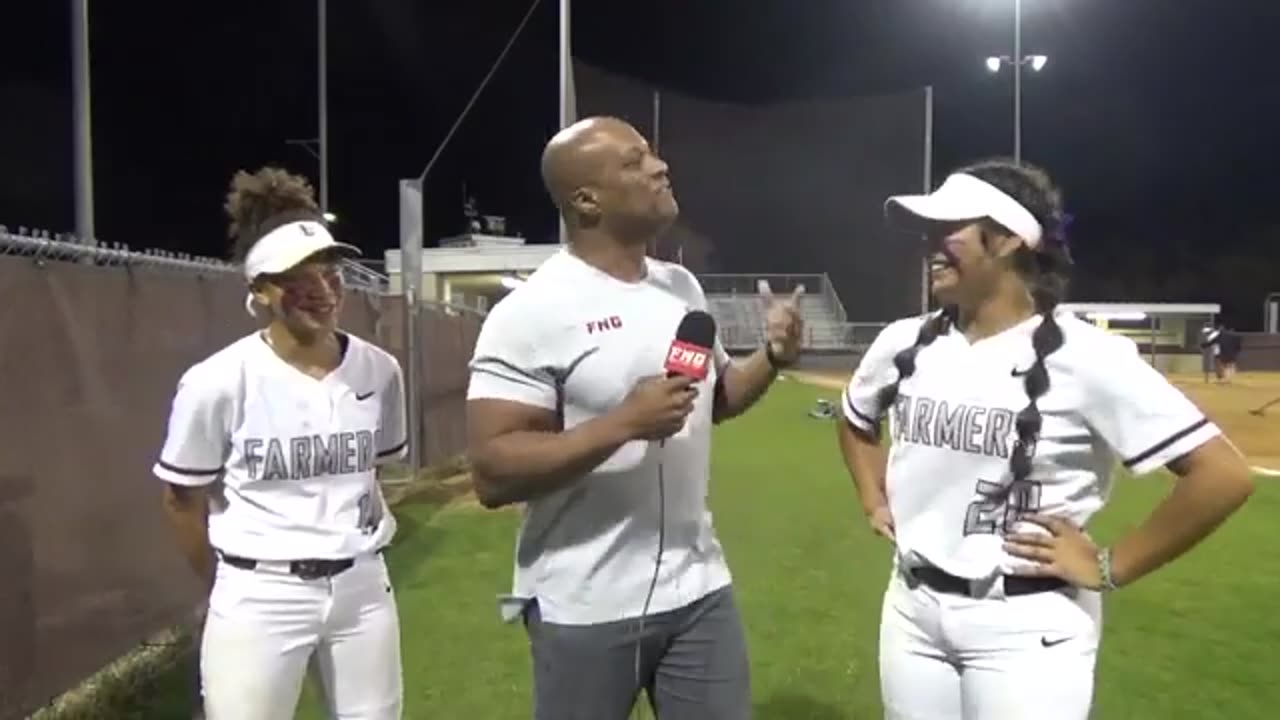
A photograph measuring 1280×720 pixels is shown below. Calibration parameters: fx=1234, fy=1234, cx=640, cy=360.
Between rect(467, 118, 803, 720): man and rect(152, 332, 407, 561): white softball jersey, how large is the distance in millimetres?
786

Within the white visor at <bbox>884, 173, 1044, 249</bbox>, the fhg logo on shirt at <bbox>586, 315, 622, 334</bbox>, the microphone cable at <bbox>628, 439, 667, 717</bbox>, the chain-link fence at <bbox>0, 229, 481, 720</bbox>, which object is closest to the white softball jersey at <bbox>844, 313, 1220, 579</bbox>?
the white visor at <bbox>884, 173, 1044, 249</bbox>

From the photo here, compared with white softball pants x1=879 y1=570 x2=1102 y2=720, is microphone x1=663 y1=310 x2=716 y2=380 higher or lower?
higher

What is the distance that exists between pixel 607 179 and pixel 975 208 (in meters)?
0.90

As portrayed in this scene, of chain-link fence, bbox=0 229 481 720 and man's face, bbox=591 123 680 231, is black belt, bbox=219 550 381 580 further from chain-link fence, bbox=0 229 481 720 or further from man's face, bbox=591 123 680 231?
chain-link fence, bbox=0 229 481 720

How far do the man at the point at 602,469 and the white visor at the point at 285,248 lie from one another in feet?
2.90

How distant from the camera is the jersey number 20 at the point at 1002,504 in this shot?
114 inches

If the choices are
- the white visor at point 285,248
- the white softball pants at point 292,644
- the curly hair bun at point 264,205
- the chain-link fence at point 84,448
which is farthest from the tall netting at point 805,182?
the white softball pants at point 292,644

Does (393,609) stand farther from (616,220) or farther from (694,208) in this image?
(694,208)

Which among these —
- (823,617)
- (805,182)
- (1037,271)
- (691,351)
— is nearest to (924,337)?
(1037,271)

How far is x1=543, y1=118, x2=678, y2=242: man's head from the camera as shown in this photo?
2877 millimetres

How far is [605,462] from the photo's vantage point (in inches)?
111

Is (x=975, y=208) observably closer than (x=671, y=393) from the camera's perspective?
No

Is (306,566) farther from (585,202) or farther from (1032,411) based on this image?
(1032,411)

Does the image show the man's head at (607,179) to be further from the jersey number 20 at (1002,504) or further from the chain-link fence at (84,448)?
the chain-link fence at (84,448)
